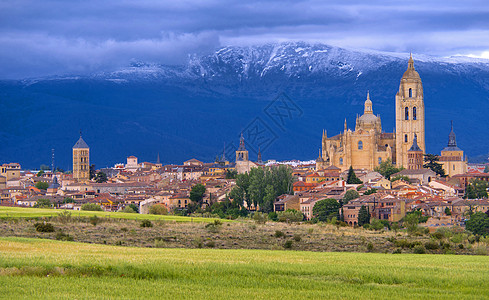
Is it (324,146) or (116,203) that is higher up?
(324,146)

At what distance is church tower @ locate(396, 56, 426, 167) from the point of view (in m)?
114

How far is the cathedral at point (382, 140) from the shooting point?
110562mm

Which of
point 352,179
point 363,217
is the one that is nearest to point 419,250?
point 363,217

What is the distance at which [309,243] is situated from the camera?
39.6 m

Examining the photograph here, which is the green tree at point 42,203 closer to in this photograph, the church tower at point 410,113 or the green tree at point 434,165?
the green tree at point 434,165

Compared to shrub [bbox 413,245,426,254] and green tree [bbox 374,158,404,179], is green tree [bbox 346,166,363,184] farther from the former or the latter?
shrub [bbox 413,245,426,254]

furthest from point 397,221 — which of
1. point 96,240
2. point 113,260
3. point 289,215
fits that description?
point 113,260

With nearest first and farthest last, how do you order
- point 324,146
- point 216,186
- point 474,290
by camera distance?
1. point 474,290
2. point 216,186
3. point 324,146

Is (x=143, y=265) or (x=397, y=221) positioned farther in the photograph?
(x=397, y=221)

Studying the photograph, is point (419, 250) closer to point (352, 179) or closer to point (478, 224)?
point (478, 224)

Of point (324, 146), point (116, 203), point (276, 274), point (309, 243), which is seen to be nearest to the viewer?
point (276, 274)

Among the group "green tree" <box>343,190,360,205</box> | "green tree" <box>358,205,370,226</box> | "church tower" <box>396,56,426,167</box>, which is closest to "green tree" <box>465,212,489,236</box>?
"green tree" <box>358,205,370,226</box>

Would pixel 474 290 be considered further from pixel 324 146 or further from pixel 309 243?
pixel 324 146

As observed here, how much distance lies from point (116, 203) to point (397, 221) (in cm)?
3491
